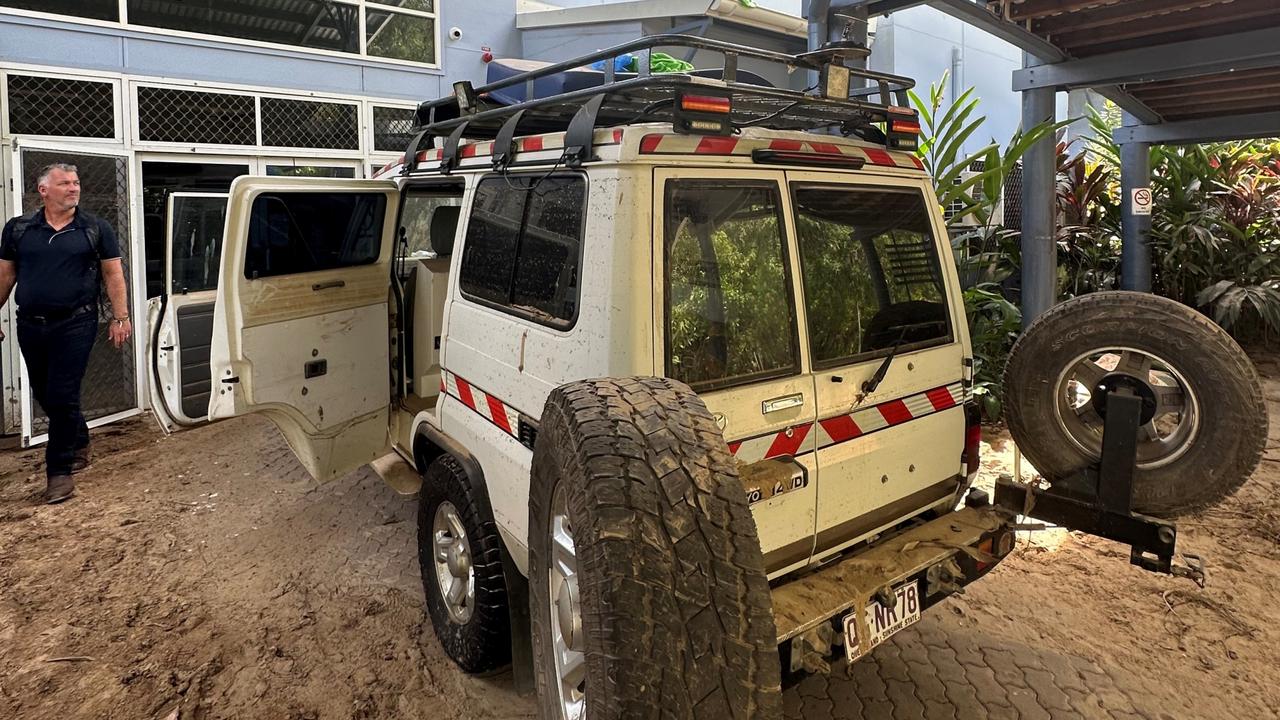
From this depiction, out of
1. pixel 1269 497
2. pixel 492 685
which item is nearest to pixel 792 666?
pixel 492 685

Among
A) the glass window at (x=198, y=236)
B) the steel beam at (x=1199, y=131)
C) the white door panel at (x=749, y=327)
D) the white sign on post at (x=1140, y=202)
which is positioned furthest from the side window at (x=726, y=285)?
the steel beam at (x=1199, y=131)

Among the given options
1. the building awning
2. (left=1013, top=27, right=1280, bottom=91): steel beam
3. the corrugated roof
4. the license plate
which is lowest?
the license plate

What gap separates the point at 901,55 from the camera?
12539 millimetres

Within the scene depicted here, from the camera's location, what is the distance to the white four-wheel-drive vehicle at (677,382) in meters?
1.76

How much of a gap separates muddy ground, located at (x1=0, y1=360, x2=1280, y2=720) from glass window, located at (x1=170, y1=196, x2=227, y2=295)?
2.37 m

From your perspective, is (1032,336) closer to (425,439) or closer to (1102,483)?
(1102,483)

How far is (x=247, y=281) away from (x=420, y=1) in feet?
18.7

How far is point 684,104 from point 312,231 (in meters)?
2.30

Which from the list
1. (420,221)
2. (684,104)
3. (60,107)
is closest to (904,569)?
(684,104)

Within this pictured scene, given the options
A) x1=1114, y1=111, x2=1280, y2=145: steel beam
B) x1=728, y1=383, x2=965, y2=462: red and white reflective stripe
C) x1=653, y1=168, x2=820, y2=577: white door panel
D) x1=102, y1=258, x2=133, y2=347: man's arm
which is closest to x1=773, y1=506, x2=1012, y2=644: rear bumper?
x1=653, y1=168, x2=820, y2=577: white door panel

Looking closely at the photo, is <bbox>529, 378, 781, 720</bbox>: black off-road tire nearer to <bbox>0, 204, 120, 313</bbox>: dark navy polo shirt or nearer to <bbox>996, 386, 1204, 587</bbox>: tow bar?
<bbox>996, 386, 1204, 587</bbox>: tow bar

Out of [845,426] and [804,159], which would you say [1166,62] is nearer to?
[804,159]

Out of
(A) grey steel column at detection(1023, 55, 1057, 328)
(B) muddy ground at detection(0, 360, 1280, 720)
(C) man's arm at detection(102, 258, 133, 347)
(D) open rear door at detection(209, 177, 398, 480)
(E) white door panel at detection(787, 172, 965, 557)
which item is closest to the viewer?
(E) white door panel at detection(787, 172, 965, 557)

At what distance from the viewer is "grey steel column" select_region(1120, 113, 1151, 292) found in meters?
7.74
